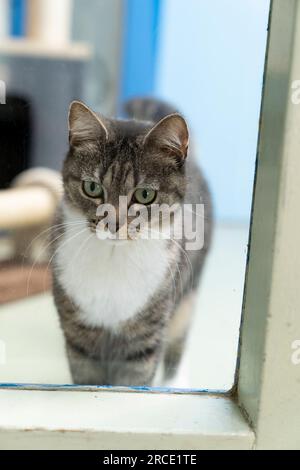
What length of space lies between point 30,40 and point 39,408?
167 cm

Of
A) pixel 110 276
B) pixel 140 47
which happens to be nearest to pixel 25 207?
pixel 110 276

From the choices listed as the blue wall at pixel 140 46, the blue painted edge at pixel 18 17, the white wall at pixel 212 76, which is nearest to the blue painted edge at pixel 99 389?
the white wall at pixel 212 76

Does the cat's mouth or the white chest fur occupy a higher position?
the cat's mouth

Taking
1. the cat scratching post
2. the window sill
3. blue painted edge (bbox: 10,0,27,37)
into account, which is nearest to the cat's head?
the window sill

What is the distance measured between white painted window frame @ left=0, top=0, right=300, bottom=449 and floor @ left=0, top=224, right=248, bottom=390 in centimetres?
7

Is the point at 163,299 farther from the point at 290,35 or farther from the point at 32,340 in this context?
the point at 290,35

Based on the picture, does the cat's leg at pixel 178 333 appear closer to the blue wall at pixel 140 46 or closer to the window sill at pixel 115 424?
the window sill at pixel 115 424

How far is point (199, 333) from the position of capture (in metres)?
1.19

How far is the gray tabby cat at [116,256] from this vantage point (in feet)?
2.79

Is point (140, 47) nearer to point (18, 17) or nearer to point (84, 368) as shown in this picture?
point (18, 17)

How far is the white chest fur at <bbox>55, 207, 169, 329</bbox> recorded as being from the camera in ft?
A: 2.88

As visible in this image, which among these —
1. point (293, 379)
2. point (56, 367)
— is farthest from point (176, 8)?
point (293, 379)

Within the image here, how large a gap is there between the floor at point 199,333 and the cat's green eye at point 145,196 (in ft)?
0.49

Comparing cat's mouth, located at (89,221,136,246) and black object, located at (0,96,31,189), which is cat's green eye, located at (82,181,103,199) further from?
black object, located at (0,96,31,189)
